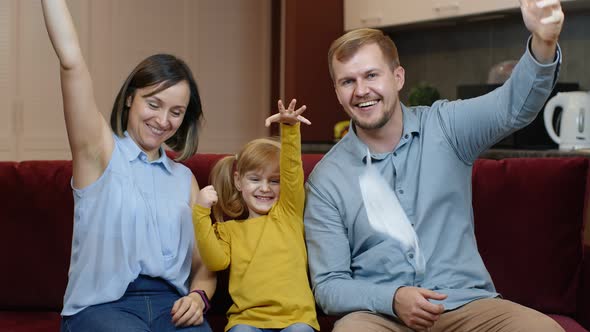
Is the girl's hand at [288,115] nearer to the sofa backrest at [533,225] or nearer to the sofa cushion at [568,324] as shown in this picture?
the sofa backrest at [533,225]

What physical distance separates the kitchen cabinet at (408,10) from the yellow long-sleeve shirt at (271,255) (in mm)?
2366

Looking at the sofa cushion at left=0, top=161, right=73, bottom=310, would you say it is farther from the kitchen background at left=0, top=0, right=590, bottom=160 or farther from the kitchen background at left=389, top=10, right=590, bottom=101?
the kitchen background at left=389, top=10, right=590, bottom=101

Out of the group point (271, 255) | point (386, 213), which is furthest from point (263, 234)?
point (386, 213)

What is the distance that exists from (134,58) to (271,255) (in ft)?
10.3

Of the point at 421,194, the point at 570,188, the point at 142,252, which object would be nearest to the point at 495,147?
the point at 570,188

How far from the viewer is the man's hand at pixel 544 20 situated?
1.56m

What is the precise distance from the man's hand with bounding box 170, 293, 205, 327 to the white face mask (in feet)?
1.55

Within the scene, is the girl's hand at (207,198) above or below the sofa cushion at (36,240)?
above

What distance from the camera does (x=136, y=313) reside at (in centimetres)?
178

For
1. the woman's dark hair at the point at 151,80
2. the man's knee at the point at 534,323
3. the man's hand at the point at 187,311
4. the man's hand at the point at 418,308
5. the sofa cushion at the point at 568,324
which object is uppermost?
the woman's dark hair at the point at 151,80

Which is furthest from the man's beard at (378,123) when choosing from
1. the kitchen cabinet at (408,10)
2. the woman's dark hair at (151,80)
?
the kitchen cabinet at (408,10)

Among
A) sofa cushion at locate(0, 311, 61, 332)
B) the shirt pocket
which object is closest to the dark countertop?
the shirt pocket

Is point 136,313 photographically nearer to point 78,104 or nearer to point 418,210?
point 78,104

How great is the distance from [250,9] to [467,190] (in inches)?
150
